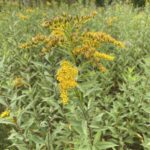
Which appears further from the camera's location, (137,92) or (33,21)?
(33,21)

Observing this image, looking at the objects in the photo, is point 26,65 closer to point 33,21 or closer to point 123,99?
point 123,99

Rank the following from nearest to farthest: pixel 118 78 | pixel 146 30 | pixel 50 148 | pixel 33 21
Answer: pixel 50 148 < pixel 118 78 < pixel 146 30 < pixel 33 21

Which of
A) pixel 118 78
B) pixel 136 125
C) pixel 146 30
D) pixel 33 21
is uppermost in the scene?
pixel 33 21

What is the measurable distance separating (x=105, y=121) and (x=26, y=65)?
1.67m

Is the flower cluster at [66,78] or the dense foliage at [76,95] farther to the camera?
the dense foliage at [76,95]

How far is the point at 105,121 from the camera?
414 cm

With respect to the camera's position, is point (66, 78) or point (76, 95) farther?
point (76, 95)

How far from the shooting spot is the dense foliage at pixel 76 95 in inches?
129

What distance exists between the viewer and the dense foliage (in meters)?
3.28

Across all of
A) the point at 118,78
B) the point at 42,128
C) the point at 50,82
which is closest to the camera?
the point at 42,128

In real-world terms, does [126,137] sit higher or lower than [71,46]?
lower

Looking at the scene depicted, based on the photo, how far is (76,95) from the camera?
123 inches

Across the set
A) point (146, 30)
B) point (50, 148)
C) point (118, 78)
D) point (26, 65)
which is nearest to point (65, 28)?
point (50, 148)

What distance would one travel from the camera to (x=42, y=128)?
4113 millimetres
